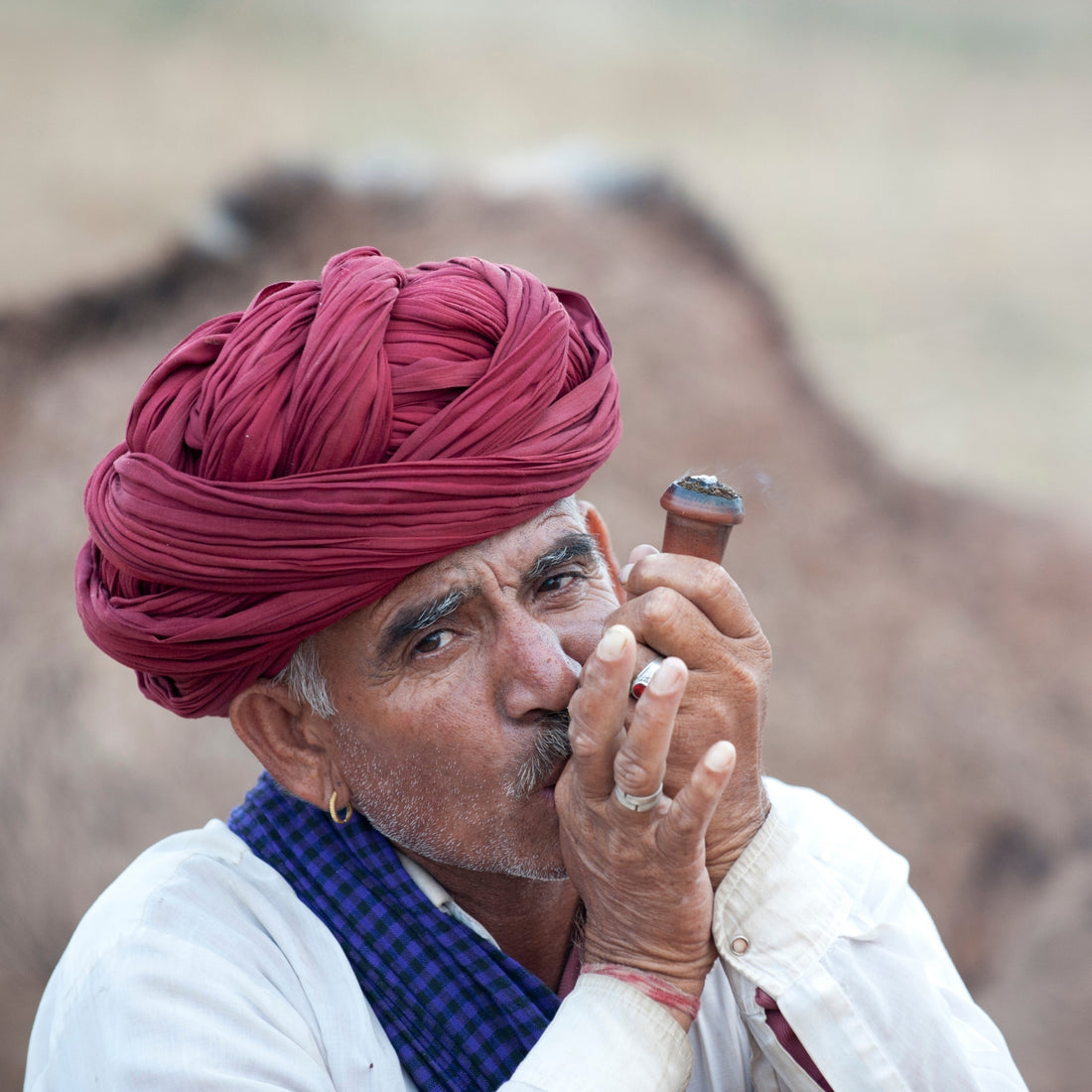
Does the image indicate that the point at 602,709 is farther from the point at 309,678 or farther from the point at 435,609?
the point at 309,678

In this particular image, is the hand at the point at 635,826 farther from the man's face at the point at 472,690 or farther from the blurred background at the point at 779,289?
the blurred background at the point at 779,289

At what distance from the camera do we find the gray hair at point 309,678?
1907 mm

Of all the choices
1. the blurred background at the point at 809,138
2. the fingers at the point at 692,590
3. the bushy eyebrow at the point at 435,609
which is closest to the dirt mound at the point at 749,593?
the blurred background at the point at 809,138

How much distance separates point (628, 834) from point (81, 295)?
10.9 ft

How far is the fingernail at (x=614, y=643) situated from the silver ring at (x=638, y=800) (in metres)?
0.19

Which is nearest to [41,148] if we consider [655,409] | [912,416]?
[655,409]

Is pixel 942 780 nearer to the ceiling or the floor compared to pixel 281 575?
nearer to the floor

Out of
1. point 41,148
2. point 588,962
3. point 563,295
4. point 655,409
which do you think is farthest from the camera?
point 655,409

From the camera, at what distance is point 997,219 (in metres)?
4.13

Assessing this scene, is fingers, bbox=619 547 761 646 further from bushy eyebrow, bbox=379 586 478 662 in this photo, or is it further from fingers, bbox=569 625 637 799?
bushy eyebrow, bbox=379 586 478 662

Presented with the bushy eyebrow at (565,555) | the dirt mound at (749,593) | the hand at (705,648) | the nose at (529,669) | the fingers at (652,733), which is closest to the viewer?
the fingers at (652,733)

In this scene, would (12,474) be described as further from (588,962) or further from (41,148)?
(588,962)

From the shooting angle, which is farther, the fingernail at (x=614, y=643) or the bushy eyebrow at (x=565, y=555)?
the bushy eyebrow at (x=565, y=555)

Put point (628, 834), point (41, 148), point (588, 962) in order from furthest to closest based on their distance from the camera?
point (41, 148)
point (588, 962)
point (628, 834)
